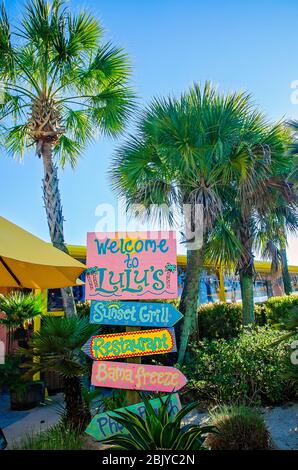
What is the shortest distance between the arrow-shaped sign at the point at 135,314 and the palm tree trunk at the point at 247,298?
5538 mm

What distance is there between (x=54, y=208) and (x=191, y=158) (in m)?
3.19

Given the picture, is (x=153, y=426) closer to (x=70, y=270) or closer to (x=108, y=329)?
(x=70, y=270)

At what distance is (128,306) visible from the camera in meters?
4.40

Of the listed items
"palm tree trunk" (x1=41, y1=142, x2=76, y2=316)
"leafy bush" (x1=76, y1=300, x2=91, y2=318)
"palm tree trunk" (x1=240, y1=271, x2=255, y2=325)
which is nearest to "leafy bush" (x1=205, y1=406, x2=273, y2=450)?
"palm tree trunk" (x1=41, y1=142, x2=76, y2=316)

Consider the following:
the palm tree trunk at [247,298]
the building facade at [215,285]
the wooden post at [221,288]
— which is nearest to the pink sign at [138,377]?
the palm tree trunk at [247,298]

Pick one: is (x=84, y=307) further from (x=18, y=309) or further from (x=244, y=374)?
(x=244, y=374)

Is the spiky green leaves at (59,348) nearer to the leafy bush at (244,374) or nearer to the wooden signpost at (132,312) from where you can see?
the wooden signpost at (132,312)

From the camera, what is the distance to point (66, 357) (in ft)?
13.3

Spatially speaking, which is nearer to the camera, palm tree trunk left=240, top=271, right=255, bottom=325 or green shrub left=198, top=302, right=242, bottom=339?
palm tree trunk left=240, top=271, right=255, bottom=325

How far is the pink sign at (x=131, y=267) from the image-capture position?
14.5 feet

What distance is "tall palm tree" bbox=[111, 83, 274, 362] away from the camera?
7.48m

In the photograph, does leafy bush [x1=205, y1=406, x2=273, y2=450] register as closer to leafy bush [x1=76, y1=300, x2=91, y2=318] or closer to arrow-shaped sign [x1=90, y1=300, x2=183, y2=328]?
arrow-shaped sign [x1=90, y1=300, x2=183, y2=328]

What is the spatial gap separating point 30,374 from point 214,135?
5.94 meters

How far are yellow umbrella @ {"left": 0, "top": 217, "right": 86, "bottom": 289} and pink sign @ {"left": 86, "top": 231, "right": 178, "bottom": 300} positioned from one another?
393mm
